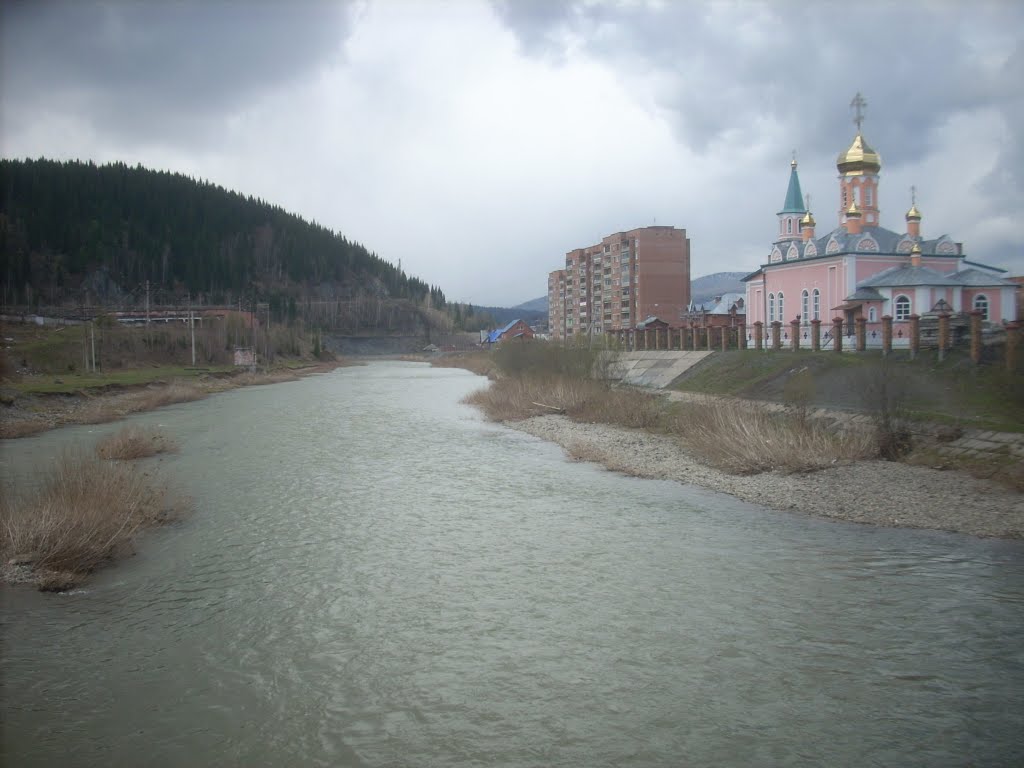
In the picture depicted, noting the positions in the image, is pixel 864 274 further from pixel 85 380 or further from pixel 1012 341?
pixel 85 380

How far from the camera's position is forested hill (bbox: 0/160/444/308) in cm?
11964

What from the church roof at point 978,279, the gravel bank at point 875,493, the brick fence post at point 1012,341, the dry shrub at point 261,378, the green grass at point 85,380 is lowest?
the gravel bank at point 875,493

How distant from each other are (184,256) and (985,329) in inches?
5396

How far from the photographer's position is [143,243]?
132m

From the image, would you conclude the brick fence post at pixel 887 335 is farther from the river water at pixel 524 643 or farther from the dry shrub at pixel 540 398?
the river water at pixel 524 643

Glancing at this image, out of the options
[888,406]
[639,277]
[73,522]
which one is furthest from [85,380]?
[639,277]

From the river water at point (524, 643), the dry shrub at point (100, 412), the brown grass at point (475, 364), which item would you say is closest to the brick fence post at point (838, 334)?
the river water at point (524, 643)

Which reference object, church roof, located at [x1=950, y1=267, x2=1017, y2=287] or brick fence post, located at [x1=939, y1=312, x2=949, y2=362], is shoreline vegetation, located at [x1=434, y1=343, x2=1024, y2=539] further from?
church roof, located at [x1=950, y1=267, x2=1017, y2=287]

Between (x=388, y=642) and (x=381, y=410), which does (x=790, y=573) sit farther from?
(x=381, y=410)

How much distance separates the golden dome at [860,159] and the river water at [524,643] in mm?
38246

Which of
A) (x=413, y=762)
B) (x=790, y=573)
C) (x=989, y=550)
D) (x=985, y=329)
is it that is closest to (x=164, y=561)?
(x=413, y=762)

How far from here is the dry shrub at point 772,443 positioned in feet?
55.6

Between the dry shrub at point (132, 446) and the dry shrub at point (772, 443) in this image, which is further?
the dry shrub at point (132, 446)

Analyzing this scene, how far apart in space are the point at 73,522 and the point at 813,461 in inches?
545
